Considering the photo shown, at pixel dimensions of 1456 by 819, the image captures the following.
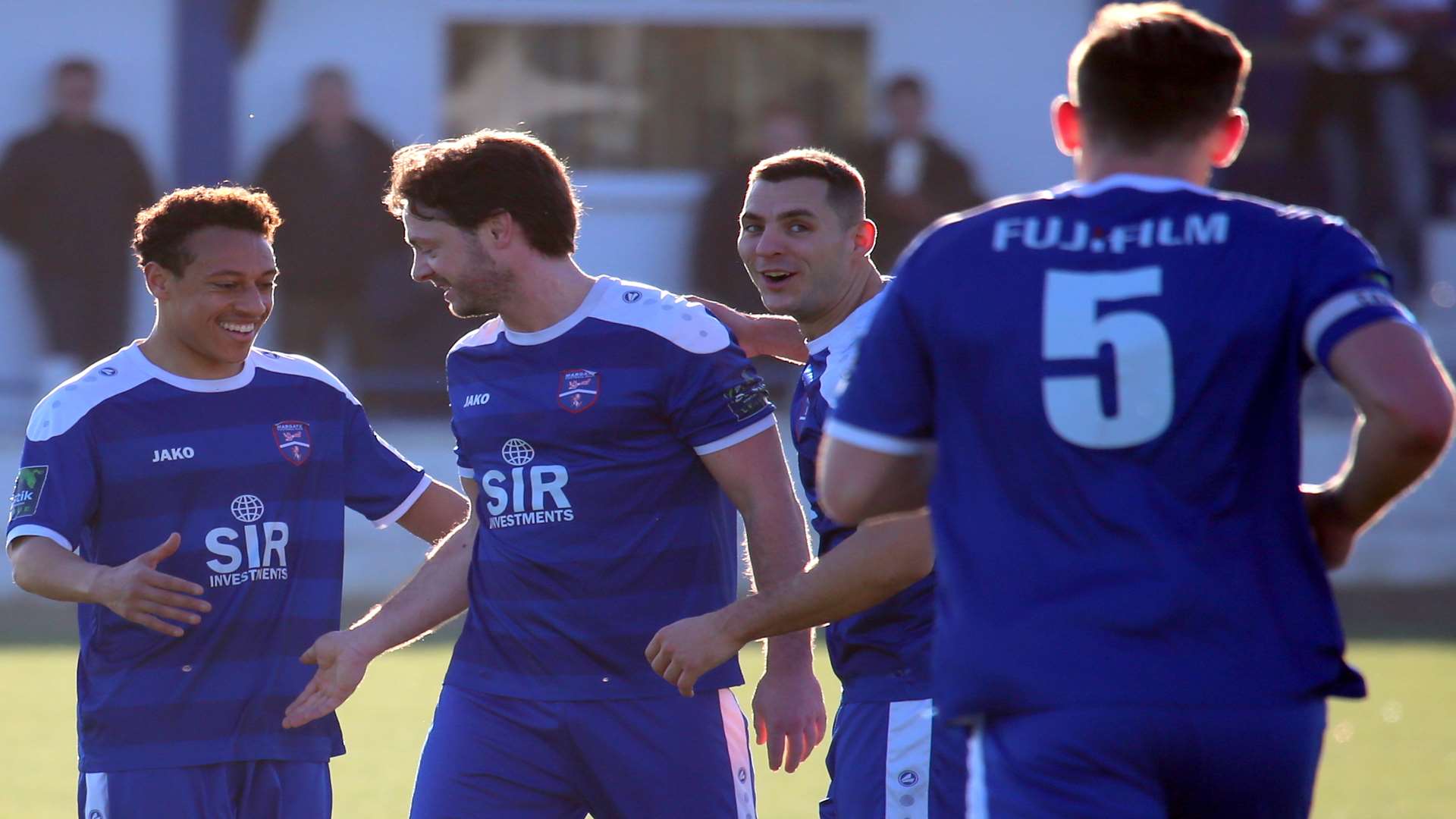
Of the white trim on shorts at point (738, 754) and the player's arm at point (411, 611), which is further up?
the player's arm at point (411, 611)

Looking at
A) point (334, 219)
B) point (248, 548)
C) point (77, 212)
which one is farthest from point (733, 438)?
point (77, 212)

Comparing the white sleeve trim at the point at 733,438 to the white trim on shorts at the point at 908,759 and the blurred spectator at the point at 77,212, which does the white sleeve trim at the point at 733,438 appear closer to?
the white trim on shorts at the point at 908,759

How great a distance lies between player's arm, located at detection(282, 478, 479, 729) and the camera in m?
3.89

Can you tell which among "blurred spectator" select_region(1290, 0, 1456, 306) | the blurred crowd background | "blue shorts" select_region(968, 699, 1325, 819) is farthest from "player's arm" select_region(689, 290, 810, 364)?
"blurred spectator" select_region(1290, 0, 1456, 306)

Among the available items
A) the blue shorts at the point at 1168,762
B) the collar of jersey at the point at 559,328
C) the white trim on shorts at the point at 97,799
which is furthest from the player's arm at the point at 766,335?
the blue shorts at the point at 1168,762

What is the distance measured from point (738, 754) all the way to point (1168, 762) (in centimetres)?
163

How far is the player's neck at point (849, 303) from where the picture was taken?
420 centimetres

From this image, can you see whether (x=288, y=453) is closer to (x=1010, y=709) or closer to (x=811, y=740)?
(x=811, y=740)

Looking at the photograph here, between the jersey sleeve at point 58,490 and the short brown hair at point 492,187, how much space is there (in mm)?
809

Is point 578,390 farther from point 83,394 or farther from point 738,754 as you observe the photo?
point 83,394

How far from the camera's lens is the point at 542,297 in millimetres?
3961

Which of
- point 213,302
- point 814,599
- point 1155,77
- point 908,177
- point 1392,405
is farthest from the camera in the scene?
point 908,177

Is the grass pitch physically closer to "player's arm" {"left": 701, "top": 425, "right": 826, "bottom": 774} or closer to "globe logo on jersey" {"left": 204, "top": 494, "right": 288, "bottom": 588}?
"globe logo on jersey" {"left": 204, "top": 494, "right": 288, "bottom": 588}

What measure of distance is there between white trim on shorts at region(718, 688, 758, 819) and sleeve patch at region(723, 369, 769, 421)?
0.57m
